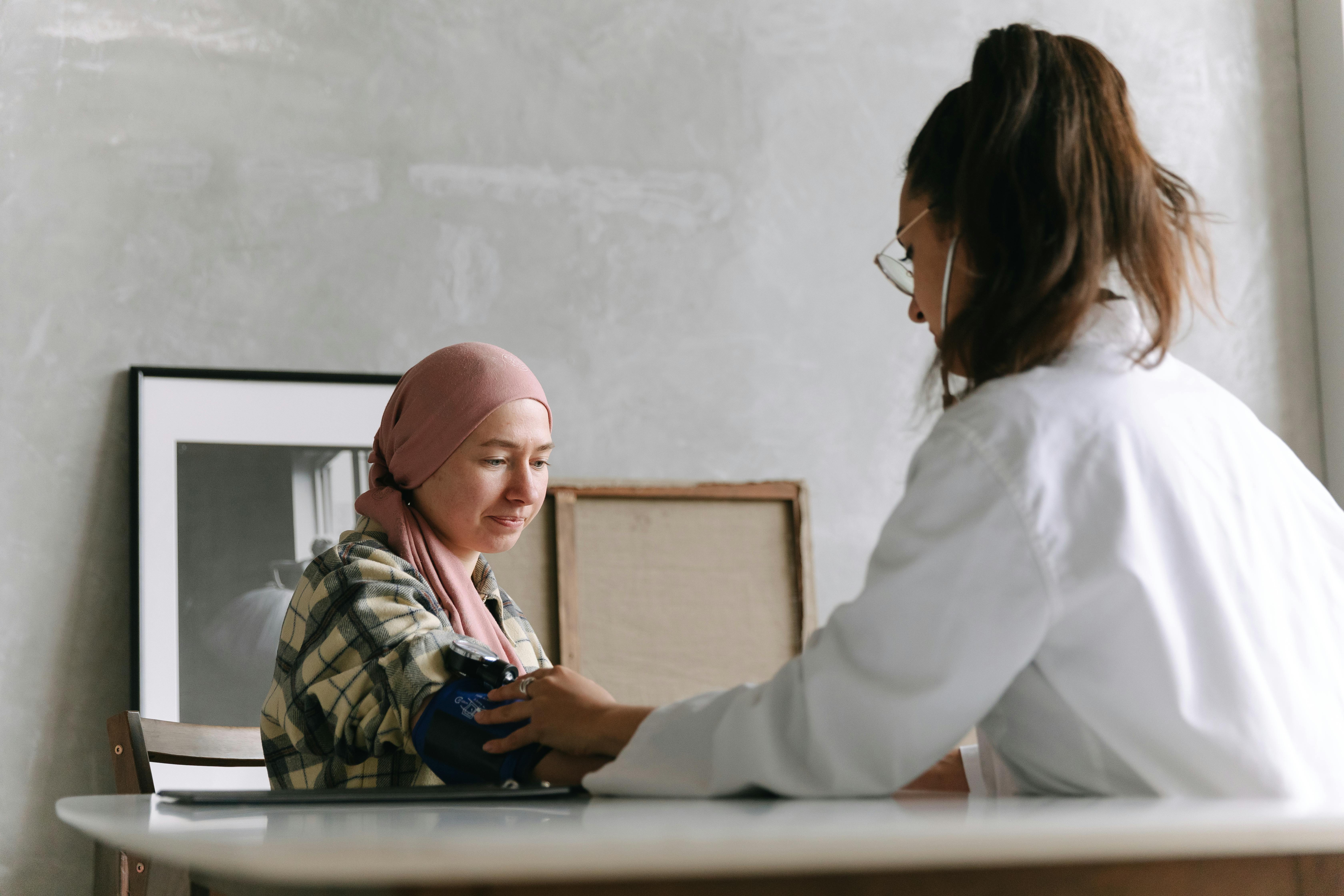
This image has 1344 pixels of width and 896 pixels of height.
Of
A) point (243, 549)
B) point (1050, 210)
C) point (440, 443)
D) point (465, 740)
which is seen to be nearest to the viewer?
point (1050, 210)

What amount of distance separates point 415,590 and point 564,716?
19.3 inches

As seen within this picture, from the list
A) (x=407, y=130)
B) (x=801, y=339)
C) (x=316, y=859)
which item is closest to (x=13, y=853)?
(x=407, y=130)

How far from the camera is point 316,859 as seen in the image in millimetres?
537

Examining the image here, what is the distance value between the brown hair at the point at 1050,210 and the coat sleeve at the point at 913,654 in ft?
0.58

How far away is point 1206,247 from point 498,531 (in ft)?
3.93

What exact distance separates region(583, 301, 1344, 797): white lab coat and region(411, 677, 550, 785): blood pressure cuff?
1.12ft

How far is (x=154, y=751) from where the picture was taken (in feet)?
6.86

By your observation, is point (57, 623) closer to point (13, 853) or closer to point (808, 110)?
point (13, 853)

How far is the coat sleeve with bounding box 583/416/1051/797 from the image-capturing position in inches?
36.2

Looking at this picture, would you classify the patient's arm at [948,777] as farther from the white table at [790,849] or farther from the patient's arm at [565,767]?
the white table at [790,849]

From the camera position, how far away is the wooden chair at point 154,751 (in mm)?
1941

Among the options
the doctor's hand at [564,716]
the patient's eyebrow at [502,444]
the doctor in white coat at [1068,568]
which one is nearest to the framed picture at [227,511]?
the patient's eyebrow at [502,444]

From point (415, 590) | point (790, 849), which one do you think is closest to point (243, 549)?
point (415, 590)

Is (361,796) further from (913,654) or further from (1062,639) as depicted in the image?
(1062,639)
